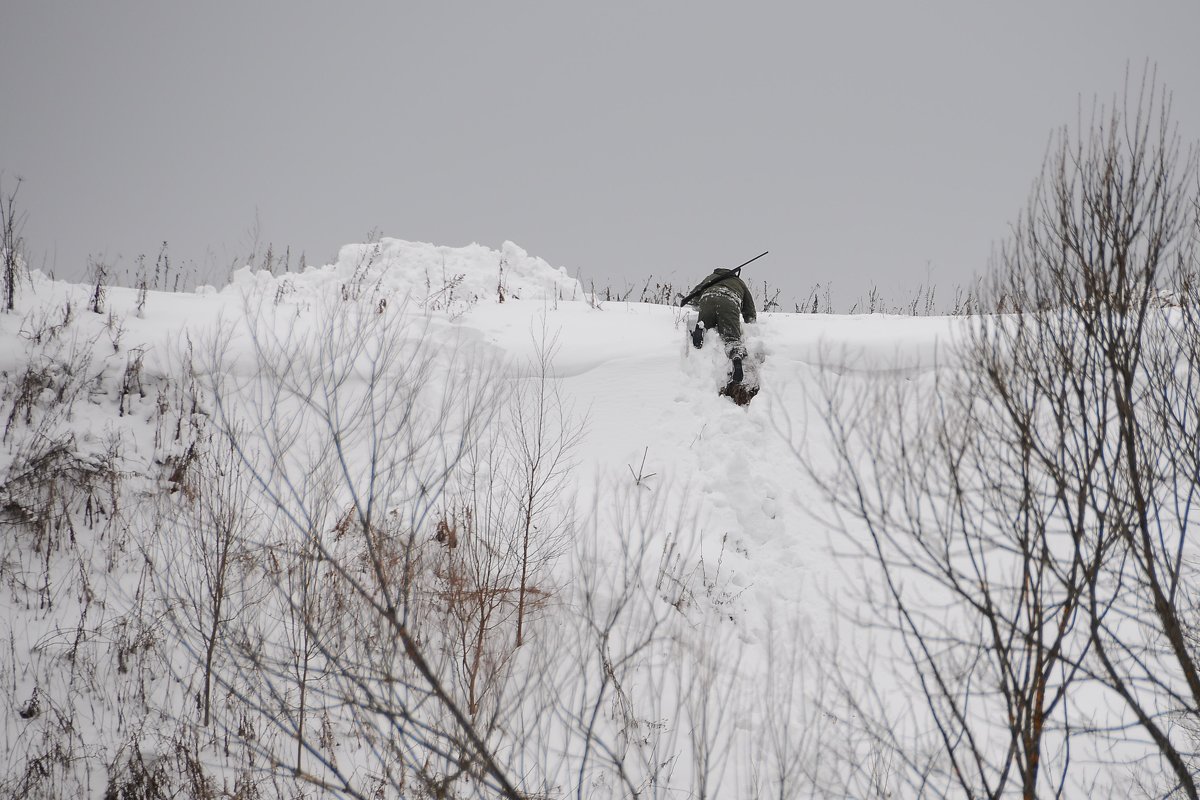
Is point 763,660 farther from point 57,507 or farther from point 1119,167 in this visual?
point 57,507

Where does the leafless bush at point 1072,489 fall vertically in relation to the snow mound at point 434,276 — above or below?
below

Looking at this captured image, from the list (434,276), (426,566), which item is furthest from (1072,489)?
(434,276)

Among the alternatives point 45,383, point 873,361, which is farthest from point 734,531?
point 45,383

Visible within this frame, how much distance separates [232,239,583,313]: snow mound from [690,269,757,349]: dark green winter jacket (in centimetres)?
306

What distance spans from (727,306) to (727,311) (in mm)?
84

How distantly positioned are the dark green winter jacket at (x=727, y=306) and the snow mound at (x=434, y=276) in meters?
3.06

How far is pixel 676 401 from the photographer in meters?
7.75

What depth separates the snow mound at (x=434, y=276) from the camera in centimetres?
1033

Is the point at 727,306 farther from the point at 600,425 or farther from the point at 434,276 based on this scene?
the point at 434,276

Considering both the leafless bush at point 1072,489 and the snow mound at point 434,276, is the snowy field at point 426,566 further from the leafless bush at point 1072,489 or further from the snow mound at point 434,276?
the snow mound at point 434,276

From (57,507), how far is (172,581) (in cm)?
174

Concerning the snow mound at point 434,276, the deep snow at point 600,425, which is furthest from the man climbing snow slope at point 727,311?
the snow mound at point 434,276

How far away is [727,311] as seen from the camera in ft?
27.4

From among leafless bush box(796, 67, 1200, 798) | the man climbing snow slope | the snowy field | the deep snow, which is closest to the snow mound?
the deep snow
